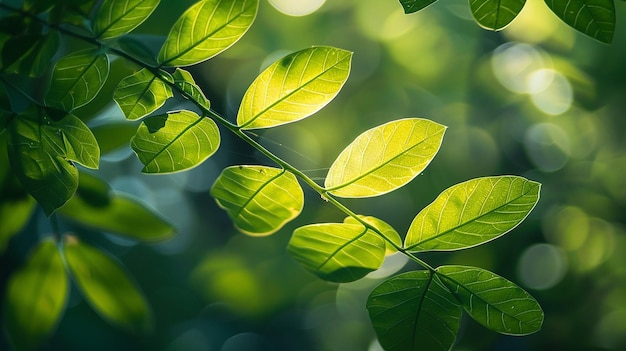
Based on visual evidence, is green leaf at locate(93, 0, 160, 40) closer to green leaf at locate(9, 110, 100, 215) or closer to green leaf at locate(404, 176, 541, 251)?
green leaf at locate(9, 110, 100, 215)

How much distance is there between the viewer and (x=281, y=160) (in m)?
0.42

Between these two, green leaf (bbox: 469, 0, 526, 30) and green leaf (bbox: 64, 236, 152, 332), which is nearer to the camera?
green leaf (bbox: 469, 0, 526, 30)

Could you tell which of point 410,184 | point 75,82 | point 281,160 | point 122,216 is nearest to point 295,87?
point 281,160

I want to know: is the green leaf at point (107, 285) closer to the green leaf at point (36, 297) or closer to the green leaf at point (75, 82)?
the green leaf at point (36, 297)

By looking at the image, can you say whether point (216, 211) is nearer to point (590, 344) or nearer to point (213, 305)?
point (213, 305)

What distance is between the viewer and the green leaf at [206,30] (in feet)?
1.32

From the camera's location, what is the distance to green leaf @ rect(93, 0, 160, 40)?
0.43 metres

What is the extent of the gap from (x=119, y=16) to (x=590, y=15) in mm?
327

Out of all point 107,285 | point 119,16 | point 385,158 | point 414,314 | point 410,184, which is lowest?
point 410,184

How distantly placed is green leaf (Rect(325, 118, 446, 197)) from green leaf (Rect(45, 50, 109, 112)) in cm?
19

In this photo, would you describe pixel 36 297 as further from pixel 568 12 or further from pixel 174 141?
pixel 568 12

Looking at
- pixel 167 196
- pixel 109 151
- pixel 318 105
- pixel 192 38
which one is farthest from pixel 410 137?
pixel 167 196

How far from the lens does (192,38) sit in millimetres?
422

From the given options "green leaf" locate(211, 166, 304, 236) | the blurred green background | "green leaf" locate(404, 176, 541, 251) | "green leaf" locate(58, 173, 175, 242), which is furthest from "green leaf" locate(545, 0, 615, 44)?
the blurred green background
